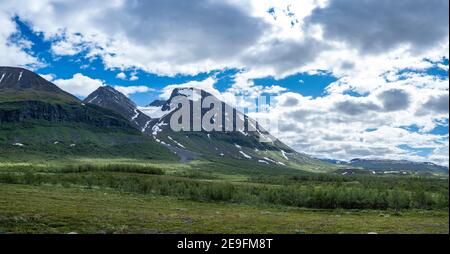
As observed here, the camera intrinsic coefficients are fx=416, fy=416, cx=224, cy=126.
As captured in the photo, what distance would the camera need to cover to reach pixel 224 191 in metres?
115
